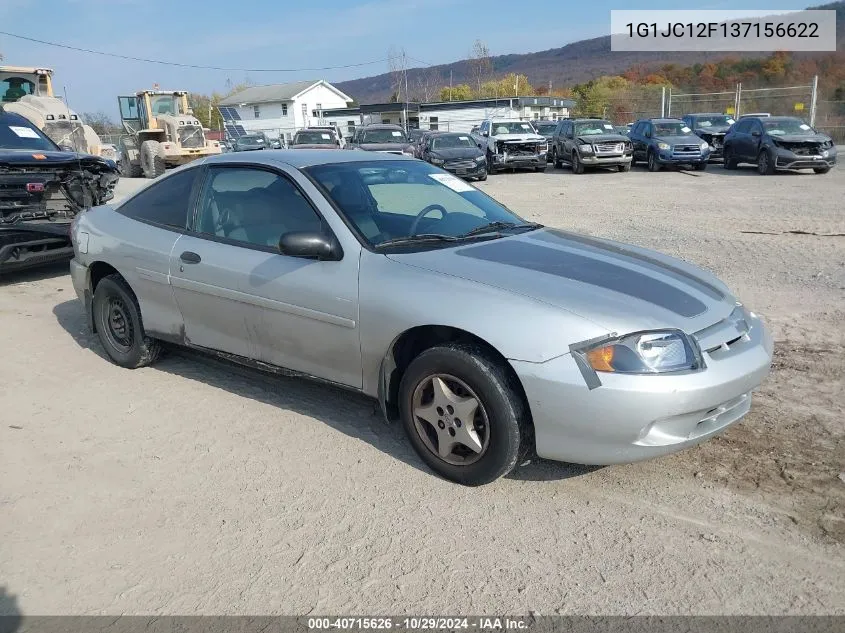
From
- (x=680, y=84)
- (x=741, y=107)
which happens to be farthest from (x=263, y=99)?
(x=741, y=107)

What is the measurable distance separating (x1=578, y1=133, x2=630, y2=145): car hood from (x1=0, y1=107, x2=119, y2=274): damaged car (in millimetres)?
16068

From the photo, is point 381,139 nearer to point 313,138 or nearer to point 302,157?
point 313,138

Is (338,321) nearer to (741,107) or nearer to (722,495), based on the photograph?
(722,495)

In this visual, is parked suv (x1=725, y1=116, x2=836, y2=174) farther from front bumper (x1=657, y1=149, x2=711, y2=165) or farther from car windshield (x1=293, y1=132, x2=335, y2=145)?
car windshield (x1=293, y1=132, x2=335, y2=145)

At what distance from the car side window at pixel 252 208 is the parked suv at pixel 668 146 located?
→ 62.8ft

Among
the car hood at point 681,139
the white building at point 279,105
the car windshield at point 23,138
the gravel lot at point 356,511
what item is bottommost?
the gravel lot at point 356,511

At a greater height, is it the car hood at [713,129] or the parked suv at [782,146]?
the car hood at [713,129]

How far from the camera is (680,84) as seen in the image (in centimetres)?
7156

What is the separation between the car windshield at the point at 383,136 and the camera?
78.3ft

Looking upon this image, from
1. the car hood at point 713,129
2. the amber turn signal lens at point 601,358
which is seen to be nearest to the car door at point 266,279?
the amber turn signal lens at point 601,358

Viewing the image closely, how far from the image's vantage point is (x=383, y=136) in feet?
79.0

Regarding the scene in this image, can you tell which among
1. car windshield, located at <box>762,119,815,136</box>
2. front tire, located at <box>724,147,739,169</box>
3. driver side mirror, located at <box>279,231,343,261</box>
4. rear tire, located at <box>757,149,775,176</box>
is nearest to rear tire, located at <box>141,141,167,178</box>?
front tire, located at <box>724,147,739,169</box>

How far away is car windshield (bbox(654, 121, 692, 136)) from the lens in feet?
72.0

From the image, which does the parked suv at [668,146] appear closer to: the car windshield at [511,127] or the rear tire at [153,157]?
the car windshield at [511,127]
